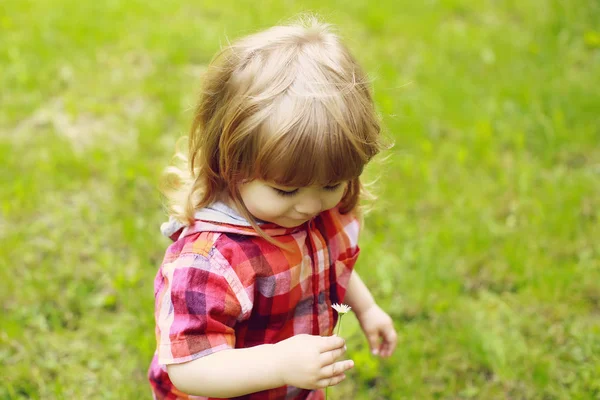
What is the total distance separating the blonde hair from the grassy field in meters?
0.20

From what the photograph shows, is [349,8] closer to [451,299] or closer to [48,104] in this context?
[48,104]

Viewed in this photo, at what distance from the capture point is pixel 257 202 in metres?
1.42

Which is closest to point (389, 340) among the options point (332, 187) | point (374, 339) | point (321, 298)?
point (374, 339)

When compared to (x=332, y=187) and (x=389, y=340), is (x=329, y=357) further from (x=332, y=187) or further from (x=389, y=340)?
(x=389, y=340)

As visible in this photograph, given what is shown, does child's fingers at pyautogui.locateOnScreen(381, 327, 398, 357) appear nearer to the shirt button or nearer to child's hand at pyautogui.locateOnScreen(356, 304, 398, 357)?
child's hand at pyautogui.locateOnScreen(356, 304, 398, 357)

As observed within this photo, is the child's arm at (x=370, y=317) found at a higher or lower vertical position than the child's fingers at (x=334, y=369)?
lower

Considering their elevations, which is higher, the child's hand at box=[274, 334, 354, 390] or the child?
the child

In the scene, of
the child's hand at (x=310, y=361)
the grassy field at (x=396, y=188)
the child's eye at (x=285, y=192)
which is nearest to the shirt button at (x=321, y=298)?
the child's hand at (x=310, y=361)

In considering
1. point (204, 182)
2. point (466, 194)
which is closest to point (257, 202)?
point (204, 182)

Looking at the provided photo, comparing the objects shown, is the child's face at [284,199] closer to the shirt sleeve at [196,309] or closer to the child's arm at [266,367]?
the shirt sleeve at [196,309]

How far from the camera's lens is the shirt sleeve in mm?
1375

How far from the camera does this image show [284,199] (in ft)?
4.59

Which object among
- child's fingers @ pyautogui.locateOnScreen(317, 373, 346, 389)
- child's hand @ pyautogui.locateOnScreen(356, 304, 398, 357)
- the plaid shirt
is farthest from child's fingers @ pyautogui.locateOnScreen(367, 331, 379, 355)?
child's fingers @ pyautogui.locateOnScreen(317, 373, 346, 389)

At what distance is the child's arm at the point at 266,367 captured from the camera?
138cm
